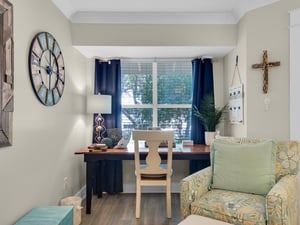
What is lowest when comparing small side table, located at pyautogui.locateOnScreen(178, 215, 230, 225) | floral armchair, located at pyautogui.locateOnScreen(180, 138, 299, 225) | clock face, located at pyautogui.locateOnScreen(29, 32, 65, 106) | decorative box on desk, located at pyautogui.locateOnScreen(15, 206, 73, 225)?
decorative box on desk, located at pyautogui.locateOnScreen(15, 206, 73, 225)

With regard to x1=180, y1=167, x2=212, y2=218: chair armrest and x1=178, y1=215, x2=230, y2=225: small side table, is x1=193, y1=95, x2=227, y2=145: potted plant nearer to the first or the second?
x1=180, y1=167, x2=212, y2=218: chair armrest

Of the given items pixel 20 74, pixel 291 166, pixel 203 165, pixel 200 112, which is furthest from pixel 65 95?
pixel 291 166

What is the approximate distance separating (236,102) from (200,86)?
73 centimetres

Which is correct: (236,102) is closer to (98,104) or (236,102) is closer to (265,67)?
(265,67)

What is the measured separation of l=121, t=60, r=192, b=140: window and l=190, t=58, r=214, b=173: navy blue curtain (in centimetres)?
16

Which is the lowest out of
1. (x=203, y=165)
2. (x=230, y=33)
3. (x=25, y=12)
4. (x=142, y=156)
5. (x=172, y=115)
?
(x=203, y=165)

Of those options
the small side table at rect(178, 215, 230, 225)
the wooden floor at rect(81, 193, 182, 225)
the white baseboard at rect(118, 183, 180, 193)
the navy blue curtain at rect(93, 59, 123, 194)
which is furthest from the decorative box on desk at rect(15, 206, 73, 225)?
the white baseboard at rect(118, 183, 180, 193)

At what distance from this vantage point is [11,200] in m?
1.91

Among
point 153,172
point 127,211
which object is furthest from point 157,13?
point 127,211

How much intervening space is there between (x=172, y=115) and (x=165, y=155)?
1.06 m

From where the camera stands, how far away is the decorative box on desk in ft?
6.19

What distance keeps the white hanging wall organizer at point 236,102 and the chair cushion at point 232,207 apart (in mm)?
1193

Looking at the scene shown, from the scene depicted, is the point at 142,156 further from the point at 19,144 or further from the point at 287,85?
the point at 287,85

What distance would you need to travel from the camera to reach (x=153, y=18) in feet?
10.7
